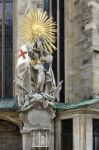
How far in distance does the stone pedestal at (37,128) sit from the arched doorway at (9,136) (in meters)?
2.10

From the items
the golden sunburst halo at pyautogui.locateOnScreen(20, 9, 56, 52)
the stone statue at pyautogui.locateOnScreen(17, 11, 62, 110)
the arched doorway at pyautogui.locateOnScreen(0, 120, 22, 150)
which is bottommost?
the arched doorway at pyautogui.locateOnScreen(0, 120, 22, 150)

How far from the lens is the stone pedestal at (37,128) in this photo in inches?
1035

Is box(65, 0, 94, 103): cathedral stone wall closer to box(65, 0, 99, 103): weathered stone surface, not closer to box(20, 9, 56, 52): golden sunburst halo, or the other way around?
box(65, 0, 99, 103): weathered stone surface

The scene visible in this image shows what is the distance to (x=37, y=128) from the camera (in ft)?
86.5

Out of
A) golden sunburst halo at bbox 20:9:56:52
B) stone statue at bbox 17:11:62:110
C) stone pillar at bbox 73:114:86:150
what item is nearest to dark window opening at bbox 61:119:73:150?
stone pillar at bbox 73:114:86:150

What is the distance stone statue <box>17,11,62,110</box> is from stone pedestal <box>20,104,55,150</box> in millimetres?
289

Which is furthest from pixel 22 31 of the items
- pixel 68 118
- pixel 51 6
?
pixel 68 118

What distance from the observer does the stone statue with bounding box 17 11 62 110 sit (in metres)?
26.6

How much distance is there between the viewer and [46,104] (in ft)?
87.1

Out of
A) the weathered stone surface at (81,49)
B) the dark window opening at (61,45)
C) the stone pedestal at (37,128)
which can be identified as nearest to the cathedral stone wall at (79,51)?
the weathered stone surface at (81,49)

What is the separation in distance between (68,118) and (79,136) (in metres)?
1.06

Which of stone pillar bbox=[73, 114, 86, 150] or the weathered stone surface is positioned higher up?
the weathered stone surface

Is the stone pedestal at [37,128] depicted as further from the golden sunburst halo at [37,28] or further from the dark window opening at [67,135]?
the golden sunburst halo at [37,28]

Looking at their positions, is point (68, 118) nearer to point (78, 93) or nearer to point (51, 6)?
point (78, 93)
